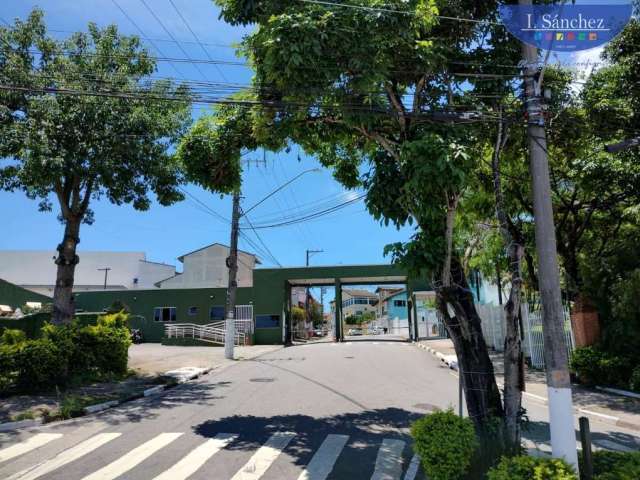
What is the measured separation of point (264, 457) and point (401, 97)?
5986 millimetres

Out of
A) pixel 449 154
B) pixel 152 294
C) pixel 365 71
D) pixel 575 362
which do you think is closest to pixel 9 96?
pixel 365 71

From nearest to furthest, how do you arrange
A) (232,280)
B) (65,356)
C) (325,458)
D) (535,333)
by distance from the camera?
(325,458), (65,356), (535,333), (232,280)

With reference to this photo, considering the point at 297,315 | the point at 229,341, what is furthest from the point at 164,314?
the point at 229,341

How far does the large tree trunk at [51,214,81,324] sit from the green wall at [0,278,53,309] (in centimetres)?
2202

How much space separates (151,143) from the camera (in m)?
14.6

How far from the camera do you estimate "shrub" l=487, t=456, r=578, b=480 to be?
4820 mm

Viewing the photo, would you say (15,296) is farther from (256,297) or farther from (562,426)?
(562,426)

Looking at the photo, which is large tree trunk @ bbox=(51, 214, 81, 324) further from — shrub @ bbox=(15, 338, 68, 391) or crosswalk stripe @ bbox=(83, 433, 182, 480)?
crosswalk stripe @ bbox=(83, 433, 182, 480)

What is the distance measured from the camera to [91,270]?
200 feet

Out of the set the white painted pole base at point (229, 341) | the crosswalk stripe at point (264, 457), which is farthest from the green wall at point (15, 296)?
the crosswalk stripe at point (264, 457)

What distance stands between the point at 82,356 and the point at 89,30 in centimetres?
1006

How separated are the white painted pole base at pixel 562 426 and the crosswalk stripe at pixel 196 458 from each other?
14.7 ft

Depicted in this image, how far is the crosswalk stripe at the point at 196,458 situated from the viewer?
640cm

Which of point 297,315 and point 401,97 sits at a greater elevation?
point 401,97
